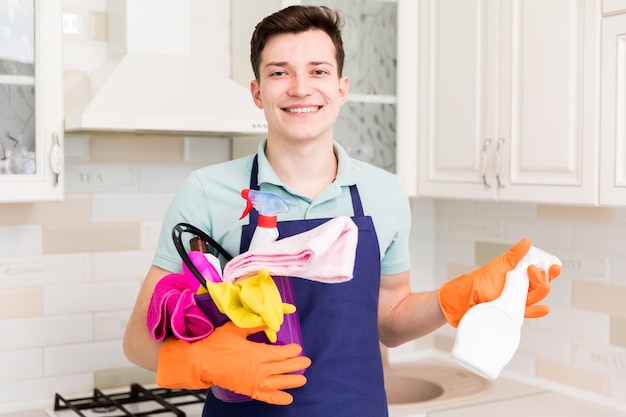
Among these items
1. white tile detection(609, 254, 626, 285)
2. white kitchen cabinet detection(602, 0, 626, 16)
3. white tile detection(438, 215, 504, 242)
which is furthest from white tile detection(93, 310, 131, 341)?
white kitchen cabinet detection(602, 0, 626, 16)

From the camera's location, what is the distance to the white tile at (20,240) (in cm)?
219

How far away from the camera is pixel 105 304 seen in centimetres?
234

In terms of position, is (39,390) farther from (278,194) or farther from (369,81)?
(369,81)

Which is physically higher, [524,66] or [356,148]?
[524,66]

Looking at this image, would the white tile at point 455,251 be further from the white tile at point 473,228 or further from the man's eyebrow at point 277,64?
the man's eyebrow at point 277,64

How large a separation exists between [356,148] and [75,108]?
81cm

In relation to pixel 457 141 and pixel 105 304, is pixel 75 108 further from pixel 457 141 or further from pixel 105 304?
pixel 457 141

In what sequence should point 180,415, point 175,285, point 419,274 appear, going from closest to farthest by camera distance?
point 175,285 < point 180,415 < point 419,274

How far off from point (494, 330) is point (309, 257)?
1.11 feet

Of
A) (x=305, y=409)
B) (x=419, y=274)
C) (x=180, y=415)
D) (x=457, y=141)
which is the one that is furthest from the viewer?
(x=419, y=274)

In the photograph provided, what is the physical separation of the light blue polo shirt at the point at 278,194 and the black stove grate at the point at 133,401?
0.72 metres

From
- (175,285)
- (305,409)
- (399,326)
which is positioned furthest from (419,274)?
(175,285)

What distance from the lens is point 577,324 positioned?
242cm

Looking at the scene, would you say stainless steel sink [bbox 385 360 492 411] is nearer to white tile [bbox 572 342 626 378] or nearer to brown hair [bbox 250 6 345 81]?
white tile [bbox 572 342 626 378]
